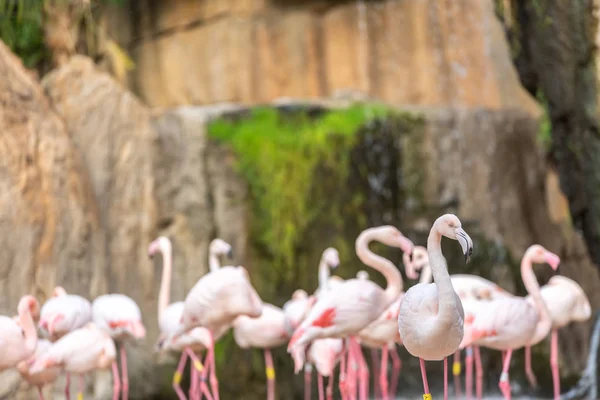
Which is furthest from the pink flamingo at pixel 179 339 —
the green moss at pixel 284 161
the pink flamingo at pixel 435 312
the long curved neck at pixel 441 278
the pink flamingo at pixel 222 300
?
the long curved neck at pixel 441 278

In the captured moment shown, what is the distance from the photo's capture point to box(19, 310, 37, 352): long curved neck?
6.28 m

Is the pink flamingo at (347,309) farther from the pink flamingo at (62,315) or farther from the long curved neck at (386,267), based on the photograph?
the pink flamingo at (62,315)

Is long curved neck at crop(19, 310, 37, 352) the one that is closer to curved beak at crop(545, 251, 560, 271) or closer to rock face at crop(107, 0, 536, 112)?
curved beak at crop(545, 251, 560, 271)

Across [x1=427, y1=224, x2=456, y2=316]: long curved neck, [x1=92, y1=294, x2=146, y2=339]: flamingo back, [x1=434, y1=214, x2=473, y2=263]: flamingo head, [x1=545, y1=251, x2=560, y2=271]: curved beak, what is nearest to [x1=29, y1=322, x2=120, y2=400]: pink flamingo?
[x1=92, y1=294, x2=146, y2=339]: flamingo back

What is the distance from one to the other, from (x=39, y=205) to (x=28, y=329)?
1.97m

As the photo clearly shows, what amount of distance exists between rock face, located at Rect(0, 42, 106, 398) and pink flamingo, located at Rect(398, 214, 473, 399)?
13.0 ft

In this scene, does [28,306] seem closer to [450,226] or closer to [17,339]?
[17,339]

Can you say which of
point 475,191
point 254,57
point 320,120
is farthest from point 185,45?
point 475,191

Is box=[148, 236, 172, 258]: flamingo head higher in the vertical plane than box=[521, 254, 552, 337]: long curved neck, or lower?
higher

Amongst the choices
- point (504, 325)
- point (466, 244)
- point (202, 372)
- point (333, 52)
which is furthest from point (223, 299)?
point (333, 52)

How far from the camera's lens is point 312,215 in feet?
32.9

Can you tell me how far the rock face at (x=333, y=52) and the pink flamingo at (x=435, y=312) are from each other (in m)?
9.04

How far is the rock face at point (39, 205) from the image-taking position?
776 centimetres

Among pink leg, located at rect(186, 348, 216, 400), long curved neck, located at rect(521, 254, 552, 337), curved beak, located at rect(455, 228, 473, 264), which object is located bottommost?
pink leg, located at rect(186, 348, 216, 400)
